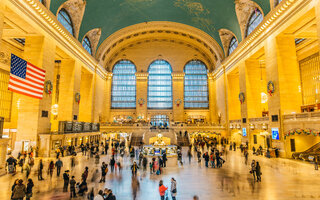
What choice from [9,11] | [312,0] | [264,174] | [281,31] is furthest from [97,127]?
[312,0]

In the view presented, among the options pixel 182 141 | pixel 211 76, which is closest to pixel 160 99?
pixel 211 76

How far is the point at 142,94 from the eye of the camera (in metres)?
38.8

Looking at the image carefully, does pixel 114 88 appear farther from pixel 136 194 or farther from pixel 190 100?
pixel 136 194

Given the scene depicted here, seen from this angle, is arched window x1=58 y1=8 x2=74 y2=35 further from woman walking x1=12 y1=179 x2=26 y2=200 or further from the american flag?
woman walking x1=12 y1=179 x2=26 y2=200

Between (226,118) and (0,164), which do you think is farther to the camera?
(226,118)

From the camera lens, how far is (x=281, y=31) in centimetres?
1675

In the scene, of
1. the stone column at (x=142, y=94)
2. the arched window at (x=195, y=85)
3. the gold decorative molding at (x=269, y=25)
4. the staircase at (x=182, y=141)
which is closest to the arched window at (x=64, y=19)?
the stone column at (x=142, y=94)

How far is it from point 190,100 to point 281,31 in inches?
947

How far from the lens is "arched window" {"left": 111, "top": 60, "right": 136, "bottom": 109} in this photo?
39.4 metres

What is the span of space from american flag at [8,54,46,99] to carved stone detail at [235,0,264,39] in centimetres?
2184

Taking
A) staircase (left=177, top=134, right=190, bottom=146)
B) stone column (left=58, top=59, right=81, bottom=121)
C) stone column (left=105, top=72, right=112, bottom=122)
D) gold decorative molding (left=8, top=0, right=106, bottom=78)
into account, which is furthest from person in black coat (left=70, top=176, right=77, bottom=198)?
stone column (left=105, top=72, right=112, bottom=122)

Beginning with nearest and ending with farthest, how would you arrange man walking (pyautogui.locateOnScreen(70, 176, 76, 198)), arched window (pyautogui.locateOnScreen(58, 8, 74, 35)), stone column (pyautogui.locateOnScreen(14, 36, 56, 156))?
man walking (pyautogui.locateOnScreen(70, 176, 76, 198)), stone column (pyautogui.locateOnScreen(14, 36, 56, 156)), arched window (pyautogui.locateOnScreen(58, 8, 74, 35))

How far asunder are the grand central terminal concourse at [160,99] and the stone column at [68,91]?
122 millimetres

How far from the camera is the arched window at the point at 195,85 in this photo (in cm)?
3962
